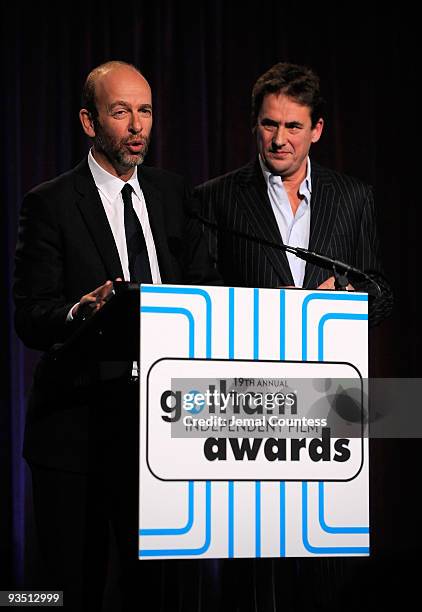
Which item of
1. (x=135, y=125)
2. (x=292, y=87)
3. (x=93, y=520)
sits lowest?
(x=93, y=520)

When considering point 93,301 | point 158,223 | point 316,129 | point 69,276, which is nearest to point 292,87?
point 316,129

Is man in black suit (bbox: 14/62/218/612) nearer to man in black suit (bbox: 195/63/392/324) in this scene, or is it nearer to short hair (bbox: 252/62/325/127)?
man in black suit (bbox: 195/63/392/324)

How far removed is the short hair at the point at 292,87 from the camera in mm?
2818

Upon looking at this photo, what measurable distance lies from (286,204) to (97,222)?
2.79ft

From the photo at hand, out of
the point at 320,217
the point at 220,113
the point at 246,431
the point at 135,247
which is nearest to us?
the point at 246,431

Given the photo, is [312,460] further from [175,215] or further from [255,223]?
[255,223]


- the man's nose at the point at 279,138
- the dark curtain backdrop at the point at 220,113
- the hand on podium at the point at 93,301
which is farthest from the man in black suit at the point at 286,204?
the dark curtain backdrop at the point at 220,113

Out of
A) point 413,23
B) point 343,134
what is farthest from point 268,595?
point 413,23

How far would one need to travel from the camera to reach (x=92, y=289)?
2.07 metres

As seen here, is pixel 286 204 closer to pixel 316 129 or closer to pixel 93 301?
pixel 316 129

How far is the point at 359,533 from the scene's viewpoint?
63.5 inches

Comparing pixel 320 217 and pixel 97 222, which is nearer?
pixel 97 222

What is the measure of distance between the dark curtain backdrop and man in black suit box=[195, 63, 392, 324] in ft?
3.76

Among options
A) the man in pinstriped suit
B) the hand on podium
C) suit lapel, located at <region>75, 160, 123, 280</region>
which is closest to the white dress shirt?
the man in pinstriped suit
